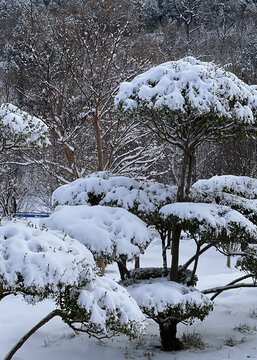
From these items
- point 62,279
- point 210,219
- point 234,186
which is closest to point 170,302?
point 210,219

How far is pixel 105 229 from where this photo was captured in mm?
5973

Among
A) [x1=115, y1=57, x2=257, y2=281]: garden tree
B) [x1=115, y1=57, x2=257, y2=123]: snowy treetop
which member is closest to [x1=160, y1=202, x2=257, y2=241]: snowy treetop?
[x1=115, y1=57, x2=257, y2=281]: garden tree

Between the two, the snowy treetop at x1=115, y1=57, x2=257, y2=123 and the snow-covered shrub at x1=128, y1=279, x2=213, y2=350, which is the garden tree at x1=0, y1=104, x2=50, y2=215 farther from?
the snow-covered shrub at x1=128, y1=279, x2=213, y2=350

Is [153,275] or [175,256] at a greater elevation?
[175,256]

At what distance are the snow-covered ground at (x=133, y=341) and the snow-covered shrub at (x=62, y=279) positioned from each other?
97.1 inches

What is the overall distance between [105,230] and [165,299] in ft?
4.10

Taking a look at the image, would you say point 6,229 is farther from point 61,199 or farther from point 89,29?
point 89,29

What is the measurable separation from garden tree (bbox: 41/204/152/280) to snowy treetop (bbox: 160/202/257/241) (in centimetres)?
49

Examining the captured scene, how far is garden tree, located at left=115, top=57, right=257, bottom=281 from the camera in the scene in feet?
18.0

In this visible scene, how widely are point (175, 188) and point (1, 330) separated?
4.07 metres

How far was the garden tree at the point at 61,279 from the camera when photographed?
3.53 m

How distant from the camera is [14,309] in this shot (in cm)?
908

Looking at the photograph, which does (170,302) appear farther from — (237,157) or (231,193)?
(237,157)

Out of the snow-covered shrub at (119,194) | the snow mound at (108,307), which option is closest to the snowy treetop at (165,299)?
the snow-covered shrub at (119,194)
